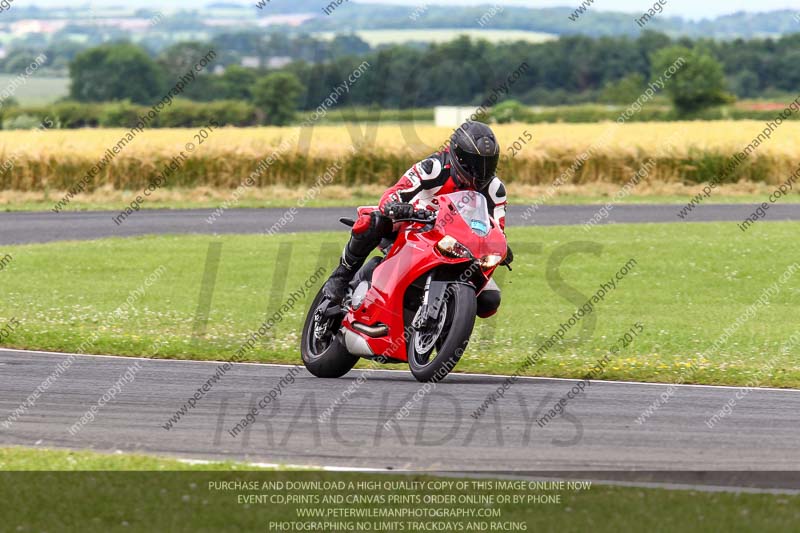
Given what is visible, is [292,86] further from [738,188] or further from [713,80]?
[738,188]

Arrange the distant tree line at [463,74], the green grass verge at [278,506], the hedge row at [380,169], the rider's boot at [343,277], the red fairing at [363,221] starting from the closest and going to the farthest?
the green grass verge at [278,506] < the red fairing at [363,221] < the rider's boot at [343,277] < the hedge row at [380,169] < the distant tree line at [463,74]

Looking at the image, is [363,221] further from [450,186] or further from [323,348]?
[323,348]

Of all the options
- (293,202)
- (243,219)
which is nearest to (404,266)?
(243,219)

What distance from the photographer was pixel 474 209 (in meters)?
10.5

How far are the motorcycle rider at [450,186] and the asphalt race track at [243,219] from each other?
18.4 metres

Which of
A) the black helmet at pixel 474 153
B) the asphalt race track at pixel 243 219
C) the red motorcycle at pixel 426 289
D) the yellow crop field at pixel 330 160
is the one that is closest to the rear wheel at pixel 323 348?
the red motorcycle at pixel 426 289

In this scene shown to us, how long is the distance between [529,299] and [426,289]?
8538 mm

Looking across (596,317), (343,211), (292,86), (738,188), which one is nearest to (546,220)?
(343,211)

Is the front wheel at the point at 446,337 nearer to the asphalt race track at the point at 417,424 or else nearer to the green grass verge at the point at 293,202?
the asphalt race track at the point at 417,424

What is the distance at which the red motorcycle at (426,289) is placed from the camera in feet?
33.5

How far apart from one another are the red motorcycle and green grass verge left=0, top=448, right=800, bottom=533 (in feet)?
9.81

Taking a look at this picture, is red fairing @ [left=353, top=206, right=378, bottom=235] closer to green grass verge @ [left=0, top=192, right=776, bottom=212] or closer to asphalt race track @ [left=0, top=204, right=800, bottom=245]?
asphalt race track @ [left=0, top=204, right=800, bottom=245]

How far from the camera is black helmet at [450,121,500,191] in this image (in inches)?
416

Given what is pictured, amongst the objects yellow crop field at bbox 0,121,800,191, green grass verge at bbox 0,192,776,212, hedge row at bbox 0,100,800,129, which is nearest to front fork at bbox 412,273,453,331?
green grass verge at bbox 0,192,776,212
